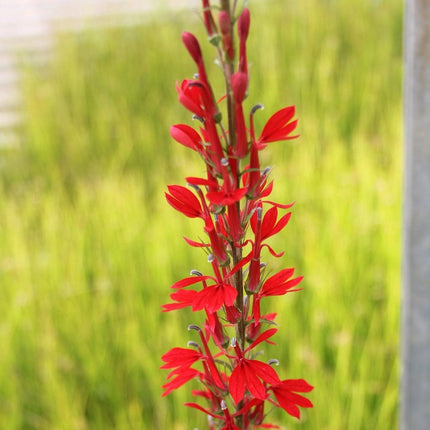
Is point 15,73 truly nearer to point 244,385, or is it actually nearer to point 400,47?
point 400,47

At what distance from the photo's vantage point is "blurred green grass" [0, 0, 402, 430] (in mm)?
1244

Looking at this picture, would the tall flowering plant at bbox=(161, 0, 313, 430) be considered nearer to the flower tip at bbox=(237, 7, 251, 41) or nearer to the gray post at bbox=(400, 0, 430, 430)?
the flower tip at bbox=(237, 7, 251, 41)

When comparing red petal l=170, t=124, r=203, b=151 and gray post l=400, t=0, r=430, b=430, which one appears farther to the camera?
gray post l=400, t=0, r=430, b=430

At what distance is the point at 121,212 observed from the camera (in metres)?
1.79

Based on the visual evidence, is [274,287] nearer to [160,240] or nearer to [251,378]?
[251,378]

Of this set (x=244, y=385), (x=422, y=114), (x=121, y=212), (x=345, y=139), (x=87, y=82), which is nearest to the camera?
(x=244, y=385)

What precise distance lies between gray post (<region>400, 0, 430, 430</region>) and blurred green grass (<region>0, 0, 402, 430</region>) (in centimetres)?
18

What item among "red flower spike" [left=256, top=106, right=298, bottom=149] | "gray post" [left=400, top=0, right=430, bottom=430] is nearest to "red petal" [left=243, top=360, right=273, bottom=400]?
"red flower spike" [left=256, top=106, right=298, bottom=149]

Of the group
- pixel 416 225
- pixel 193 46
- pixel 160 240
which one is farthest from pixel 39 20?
pixel 193 46

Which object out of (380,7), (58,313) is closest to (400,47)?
(380,7)

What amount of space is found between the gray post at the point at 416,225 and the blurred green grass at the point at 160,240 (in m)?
0.18

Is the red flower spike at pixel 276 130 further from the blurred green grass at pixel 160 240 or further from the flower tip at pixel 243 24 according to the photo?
the blurred green grass at pixel 160 240

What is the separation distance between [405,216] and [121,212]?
3.45 feet

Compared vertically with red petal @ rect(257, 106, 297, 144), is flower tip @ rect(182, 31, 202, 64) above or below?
above
